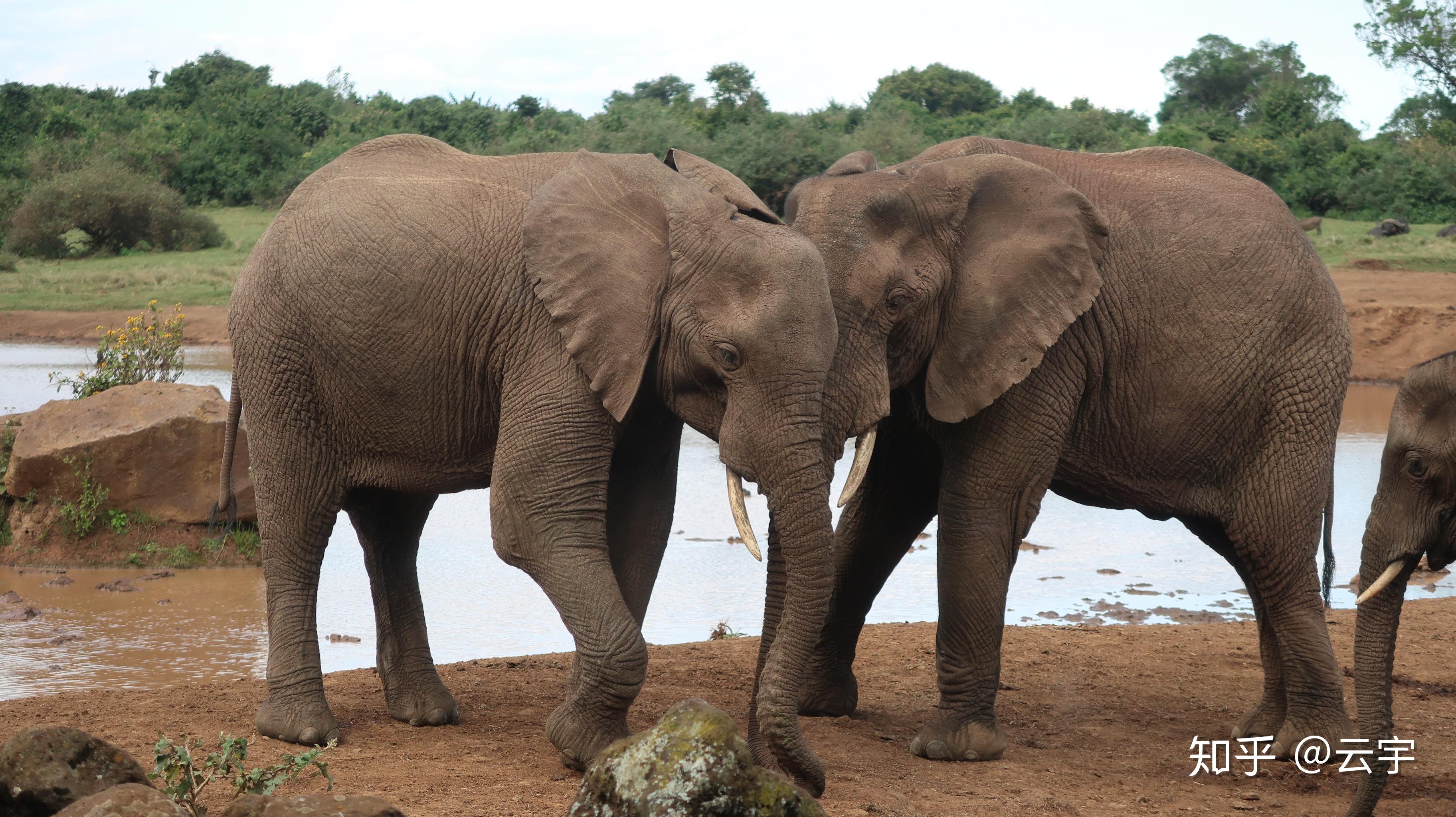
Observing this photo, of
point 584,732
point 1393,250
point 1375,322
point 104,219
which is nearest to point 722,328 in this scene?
point 584,732

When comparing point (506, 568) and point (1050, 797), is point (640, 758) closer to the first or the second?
point (1050, 797)

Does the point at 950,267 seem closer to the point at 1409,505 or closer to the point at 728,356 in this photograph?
the point at 728,356

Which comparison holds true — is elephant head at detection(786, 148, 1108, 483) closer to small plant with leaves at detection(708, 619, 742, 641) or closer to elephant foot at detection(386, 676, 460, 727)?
elephant foot at detection(386, 676, 460, 727)

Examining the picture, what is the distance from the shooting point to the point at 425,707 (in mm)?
5934

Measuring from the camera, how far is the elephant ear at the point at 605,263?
15.8ft

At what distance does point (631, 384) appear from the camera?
4770mm

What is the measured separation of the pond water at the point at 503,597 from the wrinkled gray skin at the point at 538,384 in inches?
73.4

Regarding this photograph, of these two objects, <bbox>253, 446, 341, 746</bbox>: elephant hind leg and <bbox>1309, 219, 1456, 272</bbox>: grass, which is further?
<bbox>1309, 219, 1456, 272</bbox>: grass

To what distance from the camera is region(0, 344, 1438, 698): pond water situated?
7.46 m

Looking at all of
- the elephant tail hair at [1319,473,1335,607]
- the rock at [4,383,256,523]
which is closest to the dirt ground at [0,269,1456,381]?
the elephant tail hair at [1319,473,1335,607]

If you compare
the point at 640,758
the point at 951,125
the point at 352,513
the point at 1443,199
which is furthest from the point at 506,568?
the point at 951,125

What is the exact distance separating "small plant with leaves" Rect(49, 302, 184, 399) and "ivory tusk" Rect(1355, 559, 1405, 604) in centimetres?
827

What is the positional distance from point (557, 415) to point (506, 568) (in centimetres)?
Answer: 526

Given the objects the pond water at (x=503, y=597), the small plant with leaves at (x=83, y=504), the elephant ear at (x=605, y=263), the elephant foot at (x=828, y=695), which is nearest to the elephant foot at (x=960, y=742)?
the elephant foot at (x=828, y=695)
